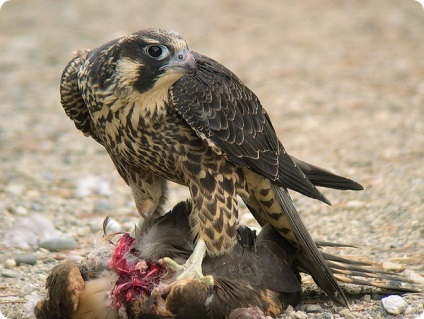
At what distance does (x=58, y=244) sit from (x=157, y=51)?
180 cm

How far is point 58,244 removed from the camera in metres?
5.71

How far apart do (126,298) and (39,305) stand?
1.48 ft

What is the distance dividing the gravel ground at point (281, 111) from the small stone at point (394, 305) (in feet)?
0.13

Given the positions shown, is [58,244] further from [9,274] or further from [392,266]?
[392,266]

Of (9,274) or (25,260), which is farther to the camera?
(25,260)

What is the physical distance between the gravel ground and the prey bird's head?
4.57 ft

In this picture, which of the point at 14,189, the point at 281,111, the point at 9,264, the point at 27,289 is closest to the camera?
the point at 27,289

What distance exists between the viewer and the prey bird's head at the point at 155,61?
14.8 ft

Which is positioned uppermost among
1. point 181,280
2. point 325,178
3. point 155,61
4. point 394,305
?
point 155,61

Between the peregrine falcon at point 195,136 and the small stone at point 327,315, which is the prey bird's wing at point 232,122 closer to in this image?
the peregrine falcon at point 195,136

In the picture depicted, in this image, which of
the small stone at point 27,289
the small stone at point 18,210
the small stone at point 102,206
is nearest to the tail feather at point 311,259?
the small stone at point 27,289

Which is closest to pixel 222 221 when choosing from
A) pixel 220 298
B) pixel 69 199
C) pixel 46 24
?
pixel 220 298

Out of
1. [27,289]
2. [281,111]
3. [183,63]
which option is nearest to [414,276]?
[183,63]

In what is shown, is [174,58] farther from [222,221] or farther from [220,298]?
[220,298]
